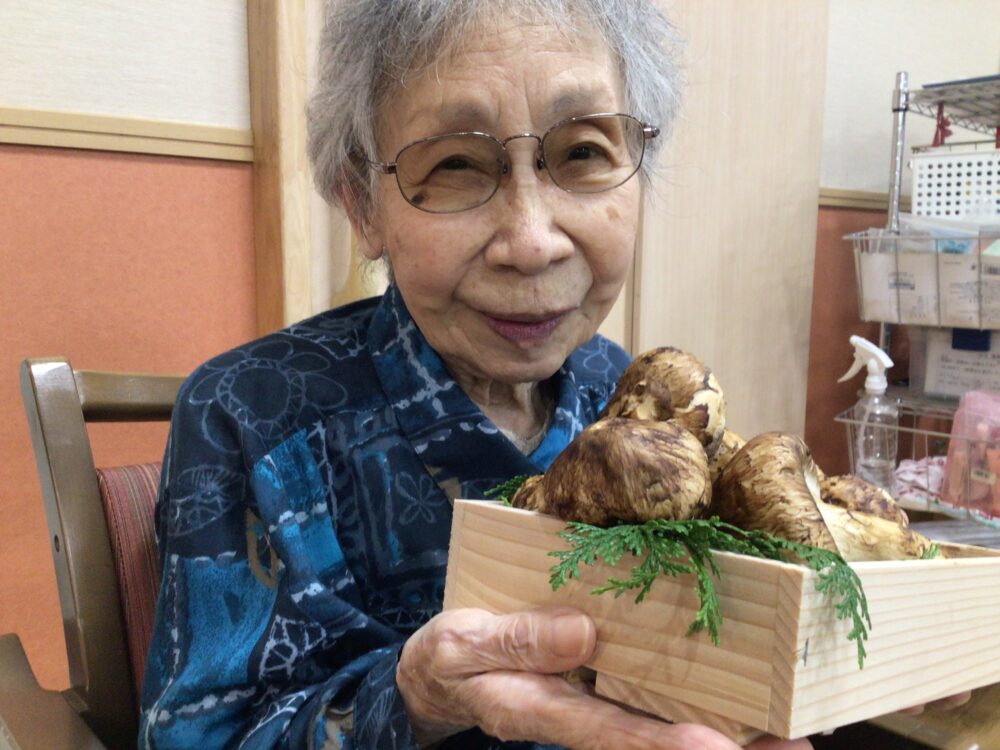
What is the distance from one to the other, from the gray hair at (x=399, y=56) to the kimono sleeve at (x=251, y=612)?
0.32 m

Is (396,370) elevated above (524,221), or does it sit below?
below

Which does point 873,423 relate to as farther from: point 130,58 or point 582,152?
point 130,58

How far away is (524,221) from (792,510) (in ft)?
1.32

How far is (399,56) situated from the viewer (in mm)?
816

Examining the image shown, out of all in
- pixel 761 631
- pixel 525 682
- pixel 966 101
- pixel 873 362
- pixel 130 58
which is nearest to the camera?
pixel 761 631

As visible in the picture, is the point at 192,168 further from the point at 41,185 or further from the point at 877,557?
the point at 877,557

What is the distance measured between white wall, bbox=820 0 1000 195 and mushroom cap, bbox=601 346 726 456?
2222mm

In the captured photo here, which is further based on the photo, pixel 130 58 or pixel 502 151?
pixel 130 58

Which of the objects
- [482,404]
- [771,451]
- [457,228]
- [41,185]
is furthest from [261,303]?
[771,451]

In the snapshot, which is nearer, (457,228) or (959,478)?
(457,228)

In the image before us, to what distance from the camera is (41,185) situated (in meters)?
1.29

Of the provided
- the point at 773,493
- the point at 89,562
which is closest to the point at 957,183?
the point at 773,493

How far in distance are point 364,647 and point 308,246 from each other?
34.1 inches

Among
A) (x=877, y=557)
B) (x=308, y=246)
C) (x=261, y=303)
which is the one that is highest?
(x=308, y=246)
